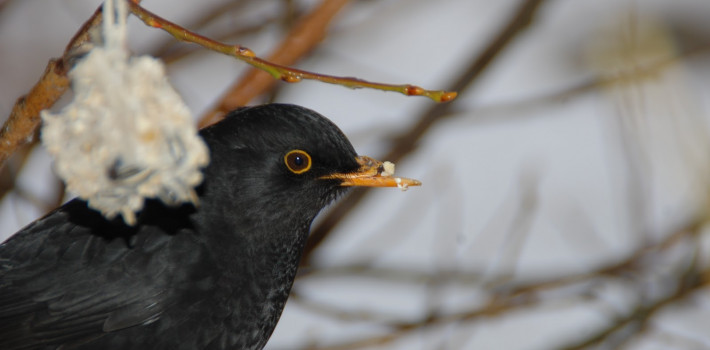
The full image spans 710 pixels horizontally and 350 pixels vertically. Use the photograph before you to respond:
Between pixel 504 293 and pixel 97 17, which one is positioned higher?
pixel 504 293

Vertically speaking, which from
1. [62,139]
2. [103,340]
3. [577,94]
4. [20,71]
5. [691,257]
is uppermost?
[20,71]

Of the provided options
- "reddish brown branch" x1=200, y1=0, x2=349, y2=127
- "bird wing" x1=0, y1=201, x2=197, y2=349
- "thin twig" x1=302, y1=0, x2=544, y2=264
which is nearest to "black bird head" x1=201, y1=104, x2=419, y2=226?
"bird wing" x1=0, y1=201, x2=197, y2=349

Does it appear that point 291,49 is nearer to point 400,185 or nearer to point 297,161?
point 297,161

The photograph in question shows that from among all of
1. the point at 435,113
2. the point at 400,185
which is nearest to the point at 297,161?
the point at 400,185

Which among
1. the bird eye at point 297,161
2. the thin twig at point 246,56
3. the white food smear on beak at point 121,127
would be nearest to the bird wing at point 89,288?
the bird eye at point 297,161

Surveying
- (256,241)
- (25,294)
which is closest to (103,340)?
(25,294)

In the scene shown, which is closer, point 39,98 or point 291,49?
point 39,98

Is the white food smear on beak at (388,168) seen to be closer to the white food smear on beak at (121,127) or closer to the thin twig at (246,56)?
the thin twig at (246,56)

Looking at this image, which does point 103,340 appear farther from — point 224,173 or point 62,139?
point 62,139
